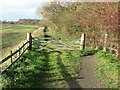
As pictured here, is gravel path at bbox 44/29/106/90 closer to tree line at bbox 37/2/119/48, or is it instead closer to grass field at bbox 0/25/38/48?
tree line at bbox 37/2/119/48

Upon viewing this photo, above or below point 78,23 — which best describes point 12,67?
below

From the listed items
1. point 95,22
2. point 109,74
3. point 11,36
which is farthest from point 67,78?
point 11,36

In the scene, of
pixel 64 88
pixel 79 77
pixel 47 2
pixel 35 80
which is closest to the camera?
pixel 64 88

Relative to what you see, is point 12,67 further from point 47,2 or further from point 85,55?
point 47,2

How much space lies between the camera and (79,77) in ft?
18.8

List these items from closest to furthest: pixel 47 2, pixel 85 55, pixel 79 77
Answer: pixel 79 77 → pixel 85 55 → pixel 47 2

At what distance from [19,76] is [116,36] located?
227 inches

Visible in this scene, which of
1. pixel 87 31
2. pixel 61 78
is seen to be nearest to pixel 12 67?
pixel 61 78

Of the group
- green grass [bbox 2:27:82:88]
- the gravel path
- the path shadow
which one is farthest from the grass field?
the gravel path

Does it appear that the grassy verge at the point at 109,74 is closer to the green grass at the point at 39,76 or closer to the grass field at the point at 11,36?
the green grass at the point at 39,76

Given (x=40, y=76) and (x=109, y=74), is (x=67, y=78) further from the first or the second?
(x=109, y=74)

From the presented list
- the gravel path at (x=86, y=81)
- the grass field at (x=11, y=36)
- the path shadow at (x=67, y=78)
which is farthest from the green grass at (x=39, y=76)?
the grass field at (x=11, y=36)

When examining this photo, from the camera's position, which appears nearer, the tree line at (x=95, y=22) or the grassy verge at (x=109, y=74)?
the grassy verge at (x=109, y=74)

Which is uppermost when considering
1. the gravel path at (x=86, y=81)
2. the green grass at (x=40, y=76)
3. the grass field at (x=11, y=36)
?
the grass field at (x=11, y=36)
